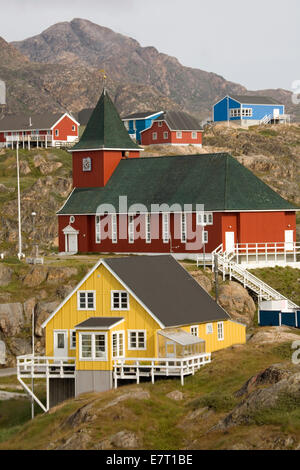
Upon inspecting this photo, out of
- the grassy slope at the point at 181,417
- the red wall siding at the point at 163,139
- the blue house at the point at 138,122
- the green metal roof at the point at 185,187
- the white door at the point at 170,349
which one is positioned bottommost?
the grassy slope at the point at 181,417

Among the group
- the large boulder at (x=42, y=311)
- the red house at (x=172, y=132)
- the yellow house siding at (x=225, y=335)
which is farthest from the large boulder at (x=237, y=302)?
the red house at (x=172, y=132)

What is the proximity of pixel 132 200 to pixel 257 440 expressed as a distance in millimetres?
46258

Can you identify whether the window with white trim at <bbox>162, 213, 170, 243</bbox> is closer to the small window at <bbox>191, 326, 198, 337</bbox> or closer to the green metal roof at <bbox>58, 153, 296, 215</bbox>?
the green metal roof at <bbox>58, 153, 296, 215</bbox>

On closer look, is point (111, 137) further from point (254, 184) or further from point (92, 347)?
point (92, 347)

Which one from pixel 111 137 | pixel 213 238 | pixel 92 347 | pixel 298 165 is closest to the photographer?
pixel 92 347

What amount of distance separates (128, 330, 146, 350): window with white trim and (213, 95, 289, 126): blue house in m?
110

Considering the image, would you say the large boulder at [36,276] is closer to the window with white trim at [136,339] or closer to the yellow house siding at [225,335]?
the yellow house siding at [225,335]

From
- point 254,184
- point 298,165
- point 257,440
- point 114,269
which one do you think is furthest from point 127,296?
point 298,165

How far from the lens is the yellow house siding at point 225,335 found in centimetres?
5128

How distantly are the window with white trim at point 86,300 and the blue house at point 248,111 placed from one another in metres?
108

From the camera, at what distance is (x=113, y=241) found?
3125 inches

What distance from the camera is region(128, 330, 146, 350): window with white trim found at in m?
48.7

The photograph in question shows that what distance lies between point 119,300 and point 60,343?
3.83m

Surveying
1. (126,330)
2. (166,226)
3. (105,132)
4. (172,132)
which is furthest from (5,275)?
(172,132)
